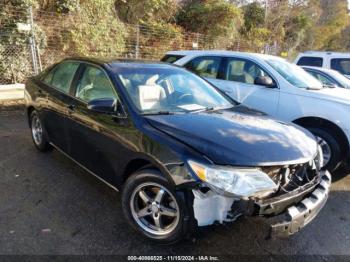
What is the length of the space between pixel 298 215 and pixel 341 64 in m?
9.45

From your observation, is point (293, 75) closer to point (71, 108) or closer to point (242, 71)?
point (242, 71)

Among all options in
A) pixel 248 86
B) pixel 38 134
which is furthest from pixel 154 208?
pixel 248 86

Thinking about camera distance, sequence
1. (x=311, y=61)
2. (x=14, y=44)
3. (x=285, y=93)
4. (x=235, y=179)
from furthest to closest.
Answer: (x=311, y=61) < (x=14, y=44) < (x=285, y=93) < (x=235, y=179)

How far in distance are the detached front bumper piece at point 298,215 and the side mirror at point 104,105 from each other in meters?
1.73

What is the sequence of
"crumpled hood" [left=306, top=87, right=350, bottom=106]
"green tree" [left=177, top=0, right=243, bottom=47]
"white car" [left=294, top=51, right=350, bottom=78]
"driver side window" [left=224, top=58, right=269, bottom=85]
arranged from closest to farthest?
"crumpled hood" [left=306, top=87, right=350, bottom=106]
"driver side window" [left=224, top=58, right=269, bottom=85]
"white car" [left=294, top=51, right=350, bottom=78]
"green tree" [left=177, top=0, right=243, bottom=47]

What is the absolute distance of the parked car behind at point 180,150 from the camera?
2207mm

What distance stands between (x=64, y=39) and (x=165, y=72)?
21.7 feet

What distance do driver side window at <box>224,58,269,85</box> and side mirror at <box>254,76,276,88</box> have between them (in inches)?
9.4

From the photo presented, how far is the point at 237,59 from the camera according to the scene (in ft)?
17.8

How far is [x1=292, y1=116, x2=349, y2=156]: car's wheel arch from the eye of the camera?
4.15 meters

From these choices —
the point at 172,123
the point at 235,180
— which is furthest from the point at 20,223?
the point at 235,180

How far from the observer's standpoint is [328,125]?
4.32m

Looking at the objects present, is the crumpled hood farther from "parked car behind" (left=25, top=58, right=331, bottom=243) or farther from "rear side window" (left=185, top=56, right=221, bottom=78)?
"rear side window" (left=185, top=56, right=221, bottom=78)

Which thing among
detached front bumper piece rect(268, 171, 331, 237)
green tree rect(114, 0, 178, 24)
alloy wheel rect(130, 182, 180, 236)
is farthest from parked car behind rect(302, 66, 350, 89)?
green tree rect(114, 0, 178, 24)
